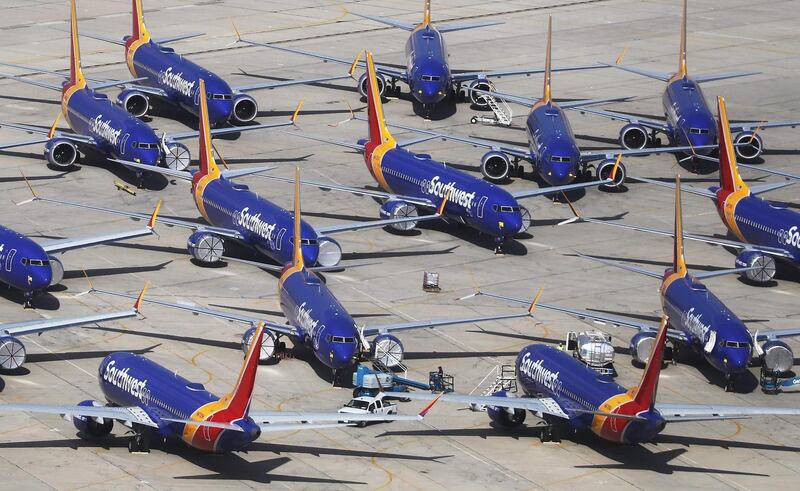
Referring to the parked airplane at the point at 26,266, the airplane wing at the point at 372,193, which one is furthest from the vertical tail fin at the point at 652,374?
the airplane wing at the point at 372,193

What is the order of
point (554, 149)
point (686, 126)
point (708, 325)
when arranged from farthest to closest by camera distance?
point (686, 126) → point (554, 149) → point (708, 325)

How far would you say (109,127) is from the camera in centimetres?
11956

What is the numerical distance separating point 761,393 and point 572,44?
75291 mm

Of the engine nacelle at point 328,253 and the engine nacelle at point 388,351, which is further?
the engine nacelle at point 328,253

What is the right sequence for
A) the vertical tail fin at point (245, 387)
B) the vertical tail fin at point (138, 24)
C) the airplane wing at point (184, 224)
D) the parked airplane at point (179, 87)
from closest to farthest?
the vertical tail fin at point (245, 387)
the airplane wing at point (184, 224)
the parked airplane at point (179, 87)
the vertical tail fin at point (138, 24)

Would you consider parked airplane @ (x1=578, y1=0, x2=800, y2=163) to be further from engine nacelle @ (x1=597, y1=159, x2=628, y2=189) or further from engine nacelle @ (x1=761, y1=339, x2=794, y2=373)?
engine nacelle @ (x1=761, y1=339, x2=794, y2=373)

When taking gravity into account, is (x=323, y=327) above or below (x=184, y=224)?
below

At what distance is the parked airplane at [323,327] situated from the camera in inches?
3410

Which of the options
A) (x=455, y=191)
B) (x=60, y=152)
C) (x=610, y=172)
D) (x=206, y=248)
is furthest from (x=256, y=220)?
(x=610, y=172)

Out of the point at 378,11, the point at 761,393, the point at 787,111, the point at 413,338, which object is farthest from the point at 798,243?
the point at 378,11

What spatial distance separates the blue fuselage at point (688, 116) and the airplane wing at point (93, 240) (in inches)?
1733

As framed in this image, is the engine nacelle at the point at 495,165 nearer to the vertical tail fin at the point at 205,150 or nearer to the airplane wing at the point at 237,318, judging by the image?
the vertical tail fin at the point at 205,150

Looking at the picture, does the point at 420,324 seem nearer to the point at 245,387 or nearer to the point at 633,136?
the point at 245,387

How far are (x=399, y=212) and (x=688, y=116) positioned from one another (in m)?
27.6
